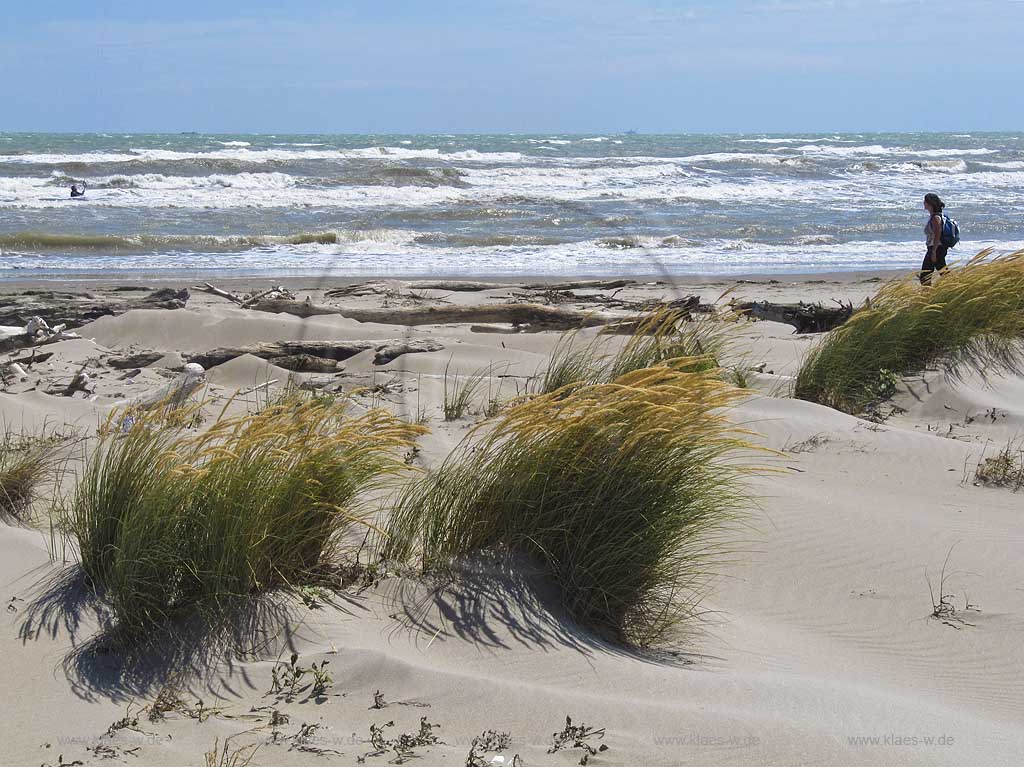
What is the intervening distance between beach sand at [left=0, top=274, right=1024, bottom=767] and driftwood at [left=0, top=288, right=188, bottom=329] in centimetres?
446

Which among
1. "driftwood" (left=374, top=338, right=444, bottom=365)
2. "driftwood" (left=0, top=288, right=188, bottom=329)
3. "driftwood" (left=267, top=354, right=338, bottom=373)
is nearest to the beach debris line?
"driftwood" (left=267, top=354, right=338, bottom=373)

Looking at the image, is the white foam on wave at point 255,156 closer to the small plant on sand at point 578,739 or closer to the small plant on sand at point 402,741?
the small plant on sand at point 402,741

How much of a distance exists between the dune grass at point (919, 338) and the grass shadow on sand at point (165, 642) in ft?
15.1

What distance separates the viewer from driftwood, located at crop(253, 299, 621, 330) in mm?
9688

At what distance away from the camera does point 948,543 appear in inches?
179

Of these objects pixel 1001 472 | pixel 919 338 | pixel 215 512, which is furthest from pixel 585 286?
pixel 215 512

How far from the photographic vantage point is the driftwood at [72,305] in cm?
956

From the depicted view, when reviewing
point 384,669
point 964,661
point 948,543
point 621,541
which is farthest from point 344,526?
point 948,543

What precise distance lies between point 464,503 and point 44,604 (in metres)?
1.49

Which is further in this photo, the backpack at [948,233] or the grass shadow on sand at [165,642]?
the backpack at [948,233]

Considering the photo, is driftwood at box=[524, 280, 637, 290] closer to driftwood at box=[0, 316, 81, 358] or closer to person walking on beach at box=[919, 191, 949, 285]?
person walking on beach at box=[919, 191, 949, 285]

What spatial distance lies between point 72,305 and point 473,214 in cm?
1458

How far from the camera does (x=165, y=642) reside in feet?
10.3

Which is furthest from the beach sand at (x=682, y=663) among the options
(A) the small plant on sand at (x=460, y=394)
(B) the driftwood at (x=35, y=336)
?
(B) the driftwood at (x=35, y=336)
